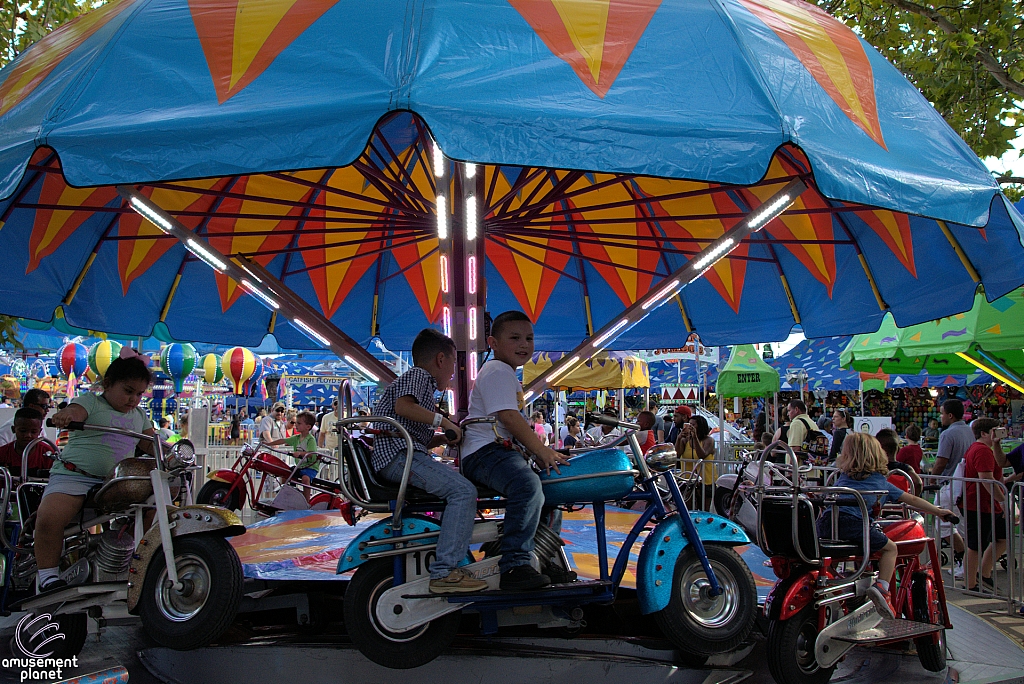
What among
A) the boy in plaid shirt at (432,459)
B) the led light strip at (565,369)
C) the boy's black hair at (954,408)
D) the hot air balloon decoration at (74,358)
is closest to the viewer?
the boy in plaid shirt at (432,459)

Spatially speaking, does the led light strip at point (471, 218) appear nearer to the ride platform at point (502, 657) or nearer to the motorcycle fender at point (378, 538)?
the motorcycle fender at point (378, 538)

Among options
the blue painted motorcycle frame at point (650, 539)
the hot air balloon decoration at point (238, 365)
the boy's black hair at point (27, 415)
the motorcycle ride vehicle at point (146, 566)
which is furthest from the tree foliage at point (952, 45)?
the hot air balloon decoration at point (238, 365)

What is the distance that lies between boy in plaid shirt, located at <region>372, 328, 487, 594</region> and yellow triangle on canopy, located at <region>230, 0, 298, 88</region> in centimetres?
182

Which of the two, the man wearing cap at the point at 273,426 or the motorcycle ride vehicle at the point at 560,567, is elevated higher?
the man wearing cap at the point at 273,426

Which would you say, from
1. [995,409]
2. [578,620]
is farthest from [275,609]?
[995,409]

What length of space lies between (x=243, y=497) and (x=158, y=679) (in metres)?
5.98

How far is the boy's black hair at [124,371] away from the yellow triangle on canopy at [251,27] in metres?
2.30

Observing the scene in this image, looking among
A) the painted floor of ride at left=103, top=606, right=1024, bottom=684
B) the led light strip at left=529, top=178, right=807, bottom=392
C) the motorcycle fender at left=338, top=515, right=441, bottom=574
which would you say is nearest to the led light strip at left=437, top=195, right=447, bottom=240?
the led light strip at left=529, top=178, right=807, bottom=392

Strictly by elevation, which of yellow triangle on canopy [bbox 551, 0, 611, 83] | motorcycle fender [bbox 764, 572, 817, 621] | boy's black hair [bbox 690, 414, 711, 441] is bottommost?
motorcycle fender [bbox 764, 572, 817, 621]

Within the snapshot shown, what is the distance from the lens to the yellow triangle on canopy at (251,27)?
3.89 meters

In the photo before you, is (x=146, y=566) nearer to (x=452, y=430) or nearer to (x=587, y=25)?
(x=452, y=430)

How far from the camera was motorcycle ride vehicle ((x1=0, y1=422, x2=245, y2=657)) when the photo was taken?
4.30m

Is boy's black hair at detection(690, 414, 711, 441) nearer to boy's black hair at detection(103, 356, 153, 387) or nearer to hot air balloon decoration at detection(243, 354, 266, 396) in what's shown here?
boy's black hair at detection(103, 356, 153, 387)

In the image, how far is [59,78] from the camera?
13.4ft
